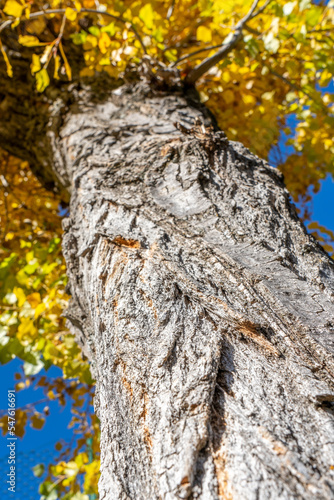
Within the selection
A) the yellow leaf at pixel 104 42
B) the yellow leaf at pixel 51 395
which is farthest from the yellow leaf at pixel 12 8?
the yellow leaf at pixel 51 395

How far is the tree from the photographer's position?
51 cm

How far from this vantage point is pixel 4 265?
2.27 m

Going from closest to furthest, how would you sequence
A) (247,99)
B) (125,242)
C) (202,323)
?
(202,323) → (125,242) → (247,99)

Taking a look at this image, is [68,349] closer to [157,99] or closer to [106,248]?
[106,248]

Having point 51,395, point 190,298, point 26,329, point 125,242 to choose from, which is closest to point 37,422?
point 51,395

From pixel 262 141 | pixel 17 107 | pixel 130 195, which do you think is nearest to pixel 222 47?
pixel 262 141

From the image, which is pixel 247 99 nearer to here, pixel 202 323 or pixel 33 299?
pixel 33 299

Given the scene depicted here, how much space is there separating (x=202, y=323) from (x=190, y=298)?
64 millimetres

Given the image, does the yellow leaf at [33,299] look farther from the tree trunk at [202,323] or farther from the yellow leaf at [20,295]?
the tree trunk at [202,323]

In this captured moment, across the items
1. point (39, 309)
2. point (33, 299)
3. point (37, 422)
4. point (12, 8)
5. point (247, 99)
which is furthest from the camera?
point (37, 422)

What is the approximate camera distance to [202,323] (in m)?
0.68

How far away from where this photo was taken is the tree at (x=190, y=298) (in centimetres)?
51

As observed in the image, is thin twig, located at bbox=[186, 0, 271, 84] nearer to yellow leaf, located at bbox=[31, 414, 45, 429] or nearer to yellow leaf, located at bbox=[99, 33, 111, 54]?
yellow leaf, located at bbox=[99, 33, 111, 54]

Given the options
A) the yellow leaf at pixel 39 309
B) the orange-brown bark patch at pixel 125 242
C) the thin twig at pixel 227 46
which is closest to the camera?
the orange-brown bark patch at pixel 125 242
